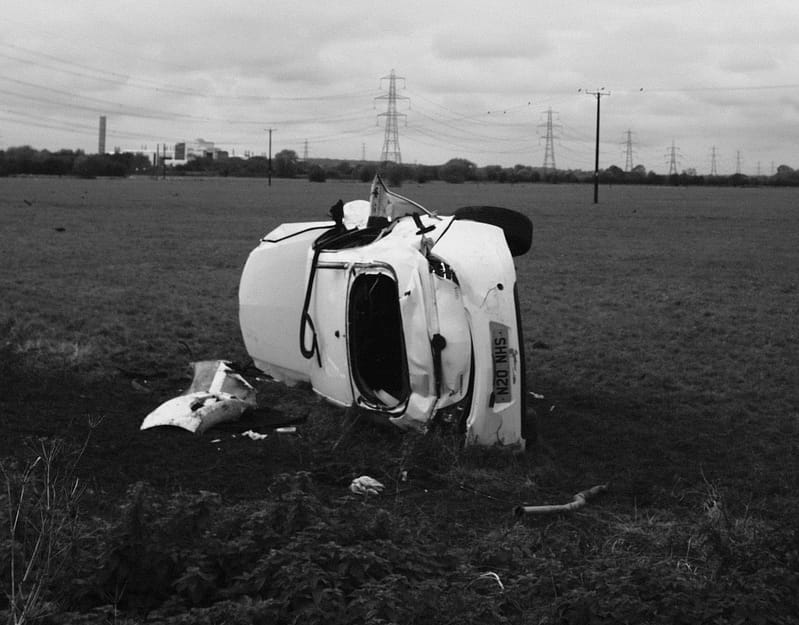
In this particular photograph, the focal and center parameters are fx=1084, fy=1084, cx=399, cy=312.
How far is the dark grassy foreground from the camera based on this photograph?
14.9ft

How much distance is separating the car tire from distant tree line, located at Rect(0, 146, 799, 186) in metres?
91.7

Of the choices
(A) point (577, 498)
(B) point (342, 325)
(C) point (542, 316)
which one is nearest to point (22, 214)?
(C) point (542, 316)

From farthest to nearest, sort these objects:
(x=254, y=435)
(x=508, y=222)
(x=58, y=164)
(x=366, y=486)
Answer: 1. (x=58, y=164)
2. (x=508, y=222)
3. (x=254, y=435)
4. (x=366, y=486)

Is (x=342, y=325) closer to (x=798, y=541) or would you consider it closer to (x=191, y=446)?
(x=191, y=446)

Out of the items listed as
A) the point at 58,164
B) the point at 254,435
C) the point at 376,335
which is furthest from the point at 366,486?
the point at 58,164

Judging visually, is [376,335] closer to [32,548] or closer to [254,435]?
[254,435]

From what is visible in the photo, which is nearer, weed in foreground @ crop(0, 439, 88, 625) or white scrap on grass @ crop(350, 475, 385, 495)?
weed in foreground @ crop(0, 439, 88, 625)

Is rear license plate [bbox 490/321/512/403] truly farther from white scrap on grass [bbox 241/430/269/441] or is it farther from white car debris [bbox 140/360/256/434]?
white car debris [bbox 140/360/256/434]

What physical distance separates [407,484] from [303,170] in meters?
115

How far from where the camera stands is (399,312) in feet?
28.8

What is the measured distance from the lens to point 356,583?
4637mm

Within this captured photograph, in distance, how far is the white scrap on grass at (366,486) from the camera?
22.3 ft

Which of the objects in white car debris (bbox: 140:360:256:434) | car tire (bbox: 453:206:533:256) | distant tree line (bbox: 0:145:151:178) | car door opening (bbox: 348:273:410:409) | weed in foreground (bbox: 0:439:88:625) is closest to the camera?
weed in foreground (bbox: 0:439:88:625)

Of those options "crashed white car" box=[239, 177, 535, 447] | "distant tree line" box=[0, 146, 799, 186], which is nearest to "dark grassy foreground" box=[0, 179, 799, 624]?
"crashed white car" box=[239, 177, 535, 447]
